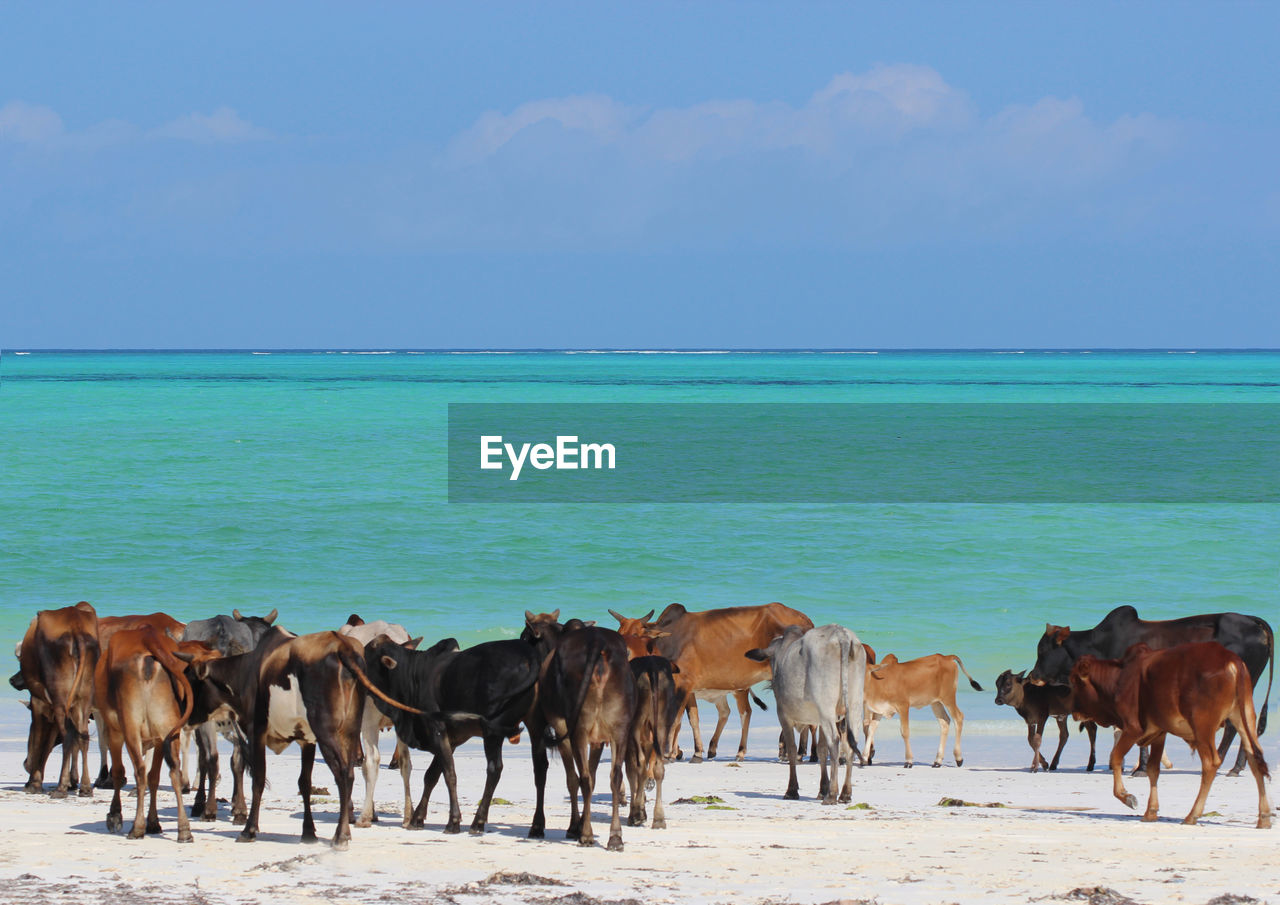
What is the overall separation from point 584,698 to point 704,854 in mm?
1180

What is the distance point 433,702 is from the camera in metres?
10.8

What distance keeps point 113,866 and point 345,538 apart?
27.8m

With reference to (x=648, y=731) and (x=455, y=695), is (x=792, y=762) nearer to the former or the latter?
(x=648, y=731)

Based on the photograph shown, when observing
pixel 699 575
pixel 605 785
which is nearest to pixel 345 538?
pixel 699 575

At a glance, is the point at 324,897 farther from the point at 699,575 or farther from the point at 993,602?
the point at 699,575

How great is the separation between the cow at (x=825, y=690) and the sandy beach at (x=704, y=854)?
368mm

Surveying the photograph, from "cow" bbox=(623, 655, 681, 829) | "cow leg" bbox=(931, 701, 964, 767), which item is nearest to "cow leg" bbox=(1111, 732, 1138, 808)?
"cow leg" bbox=(931, 701, 964, 767)

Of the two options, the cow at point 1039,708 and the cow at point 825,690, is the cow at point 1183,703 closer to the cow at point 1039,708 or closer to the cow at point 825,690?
the cow at point 825,690

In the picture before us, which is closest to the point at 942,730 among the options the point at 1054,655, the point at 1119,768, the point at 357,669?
the point at 1054,655

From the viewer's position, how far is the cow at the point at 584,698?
10445mm

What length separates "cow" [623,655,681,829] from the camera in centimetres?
1089

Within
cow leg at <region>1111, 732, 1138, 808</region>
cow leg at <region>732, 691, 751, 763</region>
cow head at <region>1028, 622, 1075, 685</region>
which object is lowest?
cow leg at <region>732, 691, 751, 763</region>

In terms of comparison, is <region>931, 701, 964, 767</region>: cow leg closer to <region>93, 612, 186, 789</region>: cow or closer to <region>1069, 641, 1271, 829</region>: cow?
<region>1069, 641, 1271, 829</region>: cow

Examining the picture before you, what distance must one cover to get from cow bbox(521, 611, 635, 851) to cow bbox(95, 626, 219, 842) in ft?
7.09
